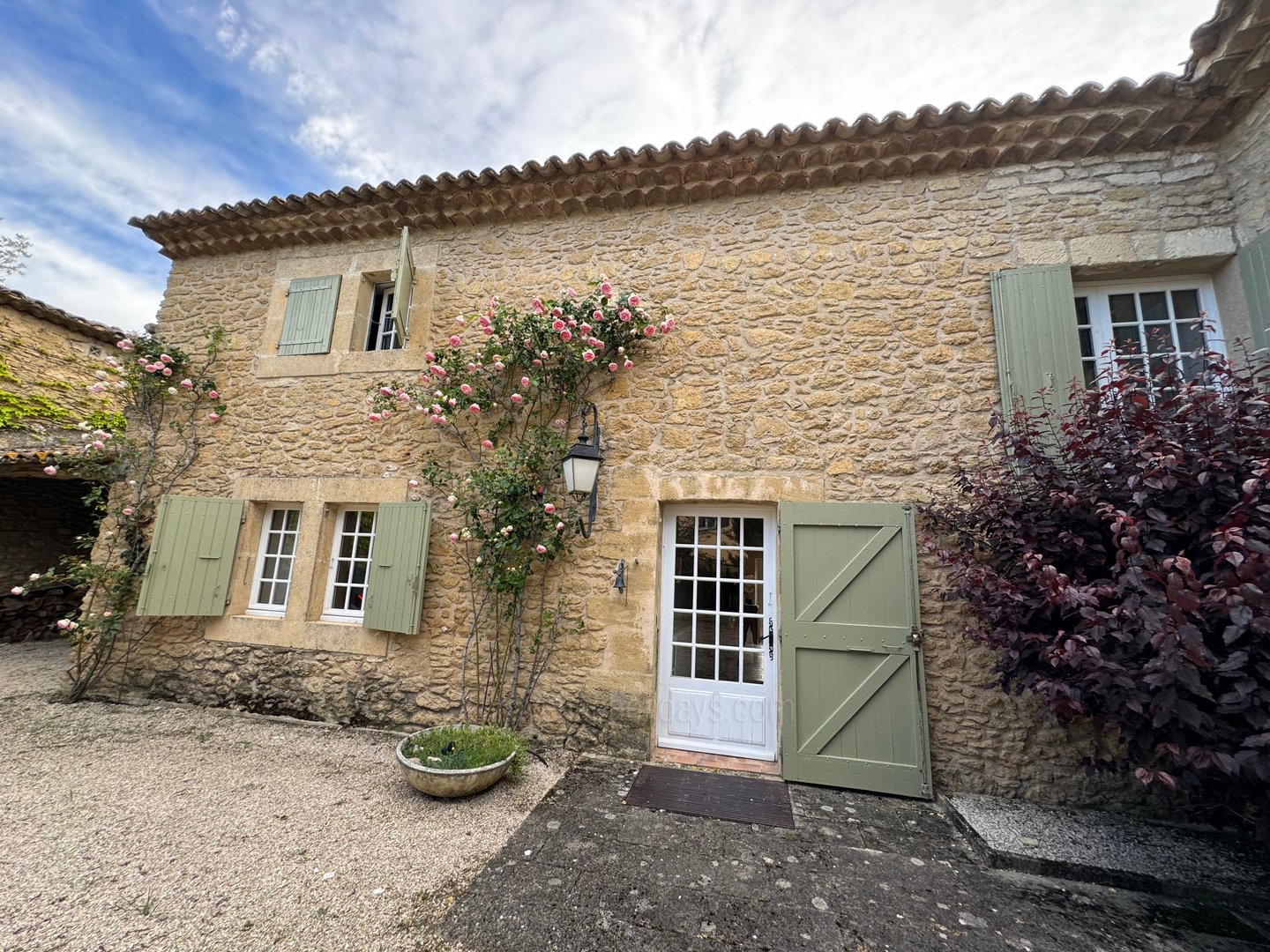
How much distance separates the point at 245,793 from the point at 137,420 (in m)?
4.46

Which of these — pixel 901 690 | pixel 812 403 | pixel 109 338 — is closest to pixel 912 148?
pixel 812 403

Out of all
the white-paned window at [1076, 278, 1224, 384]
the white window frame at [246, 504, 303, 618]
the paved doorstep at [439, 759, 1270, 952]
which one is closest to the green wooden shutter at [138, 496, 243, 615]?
the white window frame at [246, 504, 303, 618]

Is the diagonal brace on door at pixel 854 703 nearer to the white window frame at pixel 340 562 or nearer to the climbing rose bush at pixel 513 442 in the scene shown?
the climbing rose bush at pixel 513 442

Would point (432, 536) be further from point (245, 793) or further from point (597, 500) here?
point (245, 793)

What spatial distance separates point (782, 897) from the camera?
2311 mm

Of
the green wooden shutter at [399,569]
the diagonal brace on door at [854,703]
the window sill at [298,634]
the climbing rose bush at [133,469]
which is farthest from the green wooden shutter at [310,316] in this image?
the diagonal brace on door at [854,703]

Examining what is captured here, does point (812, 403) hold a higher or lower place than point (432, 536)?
higher

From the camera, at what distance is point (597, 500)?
4125 mm

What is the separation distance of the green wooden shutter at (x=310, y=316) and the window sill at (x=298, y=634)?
279cm

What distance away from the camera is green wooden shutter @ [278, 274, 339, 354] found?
500cm

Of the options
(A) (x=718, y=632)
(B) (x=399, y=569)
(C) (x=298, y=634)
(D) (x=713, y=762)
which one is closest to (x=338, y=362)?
(B) (x=399, y=569)

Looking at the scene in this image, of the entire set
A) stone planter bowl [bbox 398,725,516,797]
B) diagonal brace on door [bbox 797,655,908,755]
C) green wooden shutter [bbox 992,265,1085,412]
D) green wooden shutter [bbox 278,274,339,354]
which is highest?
green wooden shutter [bbox 278,274,339,354]

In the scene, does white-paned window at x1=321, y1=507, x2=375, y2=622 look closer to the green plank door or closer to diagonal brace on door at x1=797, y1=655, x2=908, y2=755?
the green plank door

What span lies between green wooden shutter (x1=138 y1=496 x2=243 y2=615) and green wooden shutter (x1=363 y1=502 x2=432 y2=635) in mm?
1698
